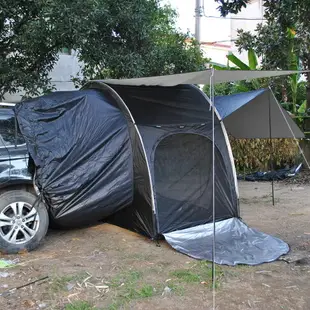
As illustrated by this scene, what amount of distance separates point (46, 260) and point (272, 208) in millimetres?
4941

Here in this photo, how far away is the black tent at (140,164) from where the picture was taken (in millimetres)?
5738

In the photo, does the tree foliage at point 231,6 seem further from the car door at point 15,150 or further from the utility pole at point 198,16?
the utility pole at point 198,16

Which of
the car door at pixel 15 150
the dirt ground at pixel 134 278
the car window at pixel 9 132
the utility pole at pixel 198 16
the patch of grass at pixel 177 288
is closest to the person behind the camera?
the dirt ground at pixel 134 278

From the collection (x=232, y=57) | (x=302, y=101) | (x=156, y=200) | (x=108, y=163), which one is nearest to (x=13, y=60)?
(x=108, y=163)

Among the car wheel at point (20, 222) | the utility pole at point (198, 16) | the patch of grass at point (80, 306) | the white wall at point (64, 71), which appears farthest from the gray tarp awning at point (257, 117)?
the utility pole at point (198, 16)

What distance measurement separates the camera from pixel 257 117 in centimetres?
855

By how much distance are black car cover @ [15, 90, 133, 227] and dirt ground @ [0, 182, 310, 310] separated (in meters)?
0.47

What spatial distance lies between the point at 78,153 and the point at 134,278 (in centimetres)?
203

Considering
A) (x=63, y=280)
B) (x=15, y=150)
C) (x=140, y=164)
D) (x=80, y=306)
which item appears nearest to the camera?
(x=80, y=306)

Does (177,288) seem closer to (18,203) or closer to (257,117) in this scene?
(18,203)

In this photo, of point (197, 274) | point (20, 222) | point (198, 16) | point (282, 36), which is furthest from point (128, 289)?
point (198, 16)

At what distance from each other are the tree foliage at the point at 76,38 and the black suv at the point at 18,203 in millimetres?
2541

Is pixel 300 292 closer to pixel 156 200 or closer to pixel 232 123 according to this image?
pixel 156 200

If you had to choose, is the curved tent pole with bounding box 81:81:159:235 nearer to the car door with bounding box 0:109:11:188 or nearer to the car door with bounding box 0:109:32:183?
the car door with bounding box 0:109:32:183
